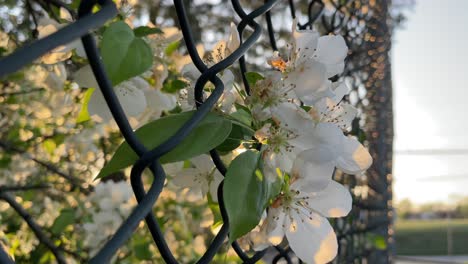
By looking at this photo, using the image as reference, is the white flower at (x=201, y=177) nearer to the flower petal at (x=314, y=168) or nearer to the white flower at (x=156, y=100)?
the flower petal at (x=314, y=168)

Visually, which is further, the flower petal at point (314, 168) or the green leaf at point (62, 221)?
the green leaf at point (62, 221)

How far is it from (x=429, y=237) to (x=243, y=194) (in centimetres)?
1812

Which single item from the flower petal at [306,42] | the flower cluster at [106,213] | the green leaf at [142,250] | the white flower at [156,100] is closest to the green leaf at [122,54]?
the flower petal at [306,42]

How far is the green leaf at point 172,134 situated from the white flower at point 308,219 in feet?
0.25

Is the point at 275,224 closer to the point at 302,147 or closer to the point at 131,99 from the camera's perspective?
the point at 302,147

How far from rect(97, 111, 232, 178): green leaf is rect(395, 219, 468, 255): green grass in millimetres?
14266

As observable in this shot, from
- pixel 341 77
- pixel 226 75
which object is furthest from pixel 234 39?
pixel 341 77

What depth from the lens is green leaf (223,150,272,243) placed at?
Result: 12.4 inches

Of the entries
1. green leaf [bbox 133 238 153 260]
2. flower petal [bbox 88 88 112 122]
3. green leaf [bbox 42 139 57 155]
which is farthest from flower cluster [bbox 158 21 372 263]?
green leaf [bbox 42 139 57 155]

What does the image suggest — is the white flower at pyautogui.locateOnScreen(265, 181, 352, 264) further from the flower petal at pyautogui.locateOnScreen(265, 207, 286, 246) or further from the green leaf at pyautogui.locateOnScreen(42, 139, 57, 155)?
the green leaf at pyautogui.locateOnScreen(42, 139, 57, 155)

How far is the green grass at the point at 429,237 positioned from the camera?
1497 centimetres

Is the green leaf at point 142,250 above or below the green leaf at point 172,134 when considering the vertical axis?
below

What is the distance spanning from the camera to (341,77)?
0.98m

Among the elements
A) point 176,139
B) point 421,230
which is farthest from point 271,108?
point 421,230
